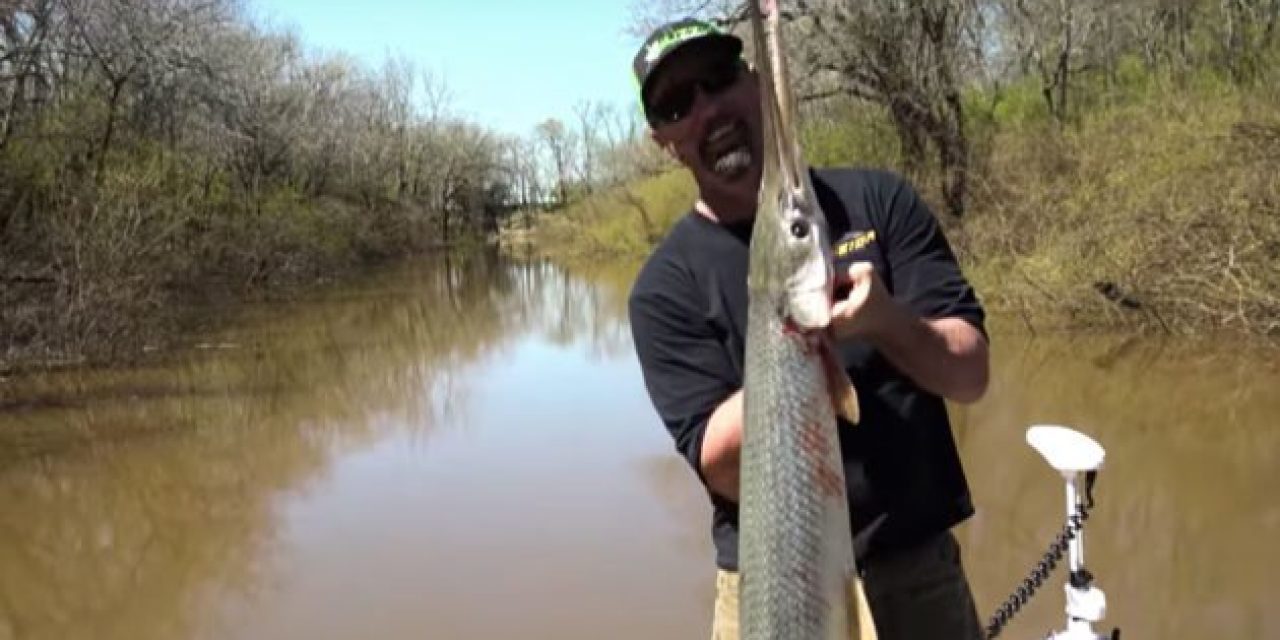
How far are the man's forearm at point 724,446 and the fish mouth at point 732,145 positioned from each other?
16.0 inches

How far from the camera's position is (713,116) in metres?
2.16

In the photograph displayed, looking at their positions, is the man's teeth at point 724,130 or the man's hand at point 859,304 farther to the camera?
the man's teeth at point 724,130

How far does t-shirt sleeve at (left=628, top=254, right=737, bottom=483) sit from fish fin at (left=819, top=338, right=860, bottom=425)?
18.7 inches

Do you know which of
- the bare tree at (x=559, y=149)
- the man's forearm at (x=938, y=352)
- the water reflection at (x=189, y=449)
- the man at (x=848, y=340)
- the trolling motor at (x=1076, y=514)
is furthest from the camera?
the bare tree at (x=559, y=149)

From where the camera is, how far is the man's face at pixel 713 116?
7.07 ft

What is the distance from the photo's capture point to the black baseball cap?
86.3 inches

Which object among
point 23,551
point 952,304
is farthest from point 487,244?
point 952,304

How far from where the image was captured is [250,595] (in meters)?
7.99

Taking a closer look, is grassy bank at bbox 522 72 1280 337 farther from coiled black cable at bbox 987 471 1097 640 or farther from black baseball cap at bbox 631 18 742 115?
black baseball cap at bbox 631 18 742 115

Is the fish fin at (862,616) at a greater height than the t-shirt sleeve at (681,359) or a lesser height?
lesser

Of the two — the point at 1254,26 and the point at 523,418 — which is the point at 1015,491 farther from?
the point at 1254,26

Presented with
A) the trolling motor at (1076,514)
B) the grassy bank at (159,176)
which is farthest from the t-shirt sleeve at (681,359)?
the grassy bank at (159,176)

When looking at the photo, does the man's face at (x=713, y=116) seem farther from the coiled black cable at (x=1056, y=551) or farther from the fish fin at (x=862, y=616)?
the coiled black cable at (x=1056, y=551)

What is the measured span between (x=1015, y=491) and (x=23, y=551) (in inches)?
288
